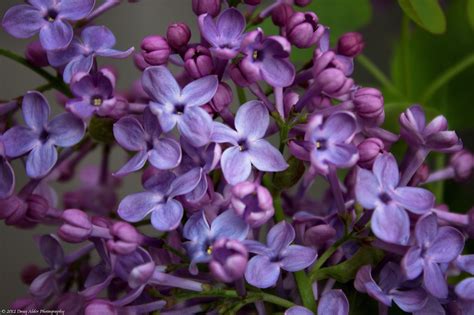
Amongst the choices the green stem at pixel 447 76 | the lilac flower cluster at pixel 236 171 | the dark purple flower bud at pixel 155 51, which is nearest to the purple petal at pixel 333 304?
the lilac flower cluster at pixel 236 171

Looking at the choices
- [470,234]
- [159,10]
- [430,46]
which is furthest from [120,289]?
[159,10]

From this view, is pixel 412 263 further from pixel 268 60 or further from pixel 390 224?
pixel 268 60

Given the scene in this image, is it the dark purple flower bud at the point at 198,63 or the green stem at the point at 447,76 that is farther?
the green stem at the point at 447,76

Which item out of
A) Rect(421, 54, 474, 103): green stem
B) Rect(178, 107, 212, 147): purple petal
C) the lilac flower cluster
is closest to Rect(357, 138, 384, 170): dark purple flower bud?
the lilac flower cluster

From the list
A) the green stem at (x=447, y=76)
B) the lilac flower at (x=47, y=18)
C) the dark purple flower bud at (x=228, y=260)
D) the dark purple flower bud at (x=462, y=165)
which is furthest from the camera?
the green stem at (x=447, y=76)

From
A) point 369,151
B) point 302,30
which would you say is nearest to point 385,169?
point 369,151

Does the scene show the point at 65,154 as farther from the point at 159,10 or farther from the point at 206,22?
the point at 159,10

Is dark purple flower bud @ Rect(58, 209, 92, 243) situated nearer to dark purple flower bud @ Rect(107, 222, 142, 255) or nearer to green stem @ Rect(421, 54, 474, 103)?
dark purple flower bud @ Rect(107, 222, 142, 255)

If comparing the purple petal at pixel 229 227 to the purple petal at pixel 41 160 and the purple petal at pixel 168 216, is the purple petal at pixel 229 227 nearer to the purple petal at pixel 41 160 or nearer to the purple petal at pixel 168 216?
the purple petal at pixel 168 216
